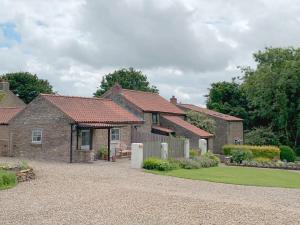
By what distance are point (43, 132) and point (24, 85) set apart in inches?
1681

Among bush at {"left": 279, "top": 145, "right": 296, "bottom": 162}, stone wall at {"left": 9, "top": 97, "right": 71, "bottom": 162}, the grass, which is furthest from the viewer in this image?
bush at {"left": 279, "top": 145, "right": 296, "bottom": 162}

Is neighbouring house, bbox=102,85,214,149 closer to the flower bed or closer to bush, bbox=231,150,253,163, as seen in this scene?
bush, bbox=231,150,253,163

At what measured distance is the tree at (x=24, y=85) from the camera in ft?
240

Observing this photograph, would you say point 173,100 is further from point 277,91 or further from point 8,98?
point 8,98

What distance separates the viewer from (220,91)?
2625 inches

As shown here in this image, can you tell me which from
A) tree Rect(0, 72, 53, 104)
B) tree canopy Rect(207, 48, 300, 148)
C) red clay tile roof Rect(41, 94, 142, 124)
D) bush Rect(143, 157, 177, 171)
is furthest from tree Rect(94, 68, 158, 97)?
bush Rect(143, 157, 177, 171)

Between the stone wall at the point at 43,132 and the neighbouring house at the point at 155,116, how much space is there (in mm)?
10110

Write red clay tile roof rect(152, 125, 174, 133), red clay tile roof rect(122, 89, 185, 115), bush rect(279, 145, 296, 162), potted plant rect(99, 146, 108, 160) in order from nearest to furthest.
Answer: potted plant rect(99, 146, 108, 160), red clay tile roof rect(152, 125, 174, 133), bush rect(279, 145, 296, 162), red clay tile roof rect(122, 89, 185, 115)

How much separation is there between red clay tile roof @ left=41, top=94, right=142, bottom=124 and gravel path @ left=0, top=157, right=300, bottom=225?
1072cm

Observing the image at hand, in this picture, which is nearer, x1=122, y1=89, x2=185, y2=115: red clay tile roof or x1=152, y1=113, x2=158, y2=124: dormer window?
x1=122, y1=89, x2=185, y2=115: red clay tile roof

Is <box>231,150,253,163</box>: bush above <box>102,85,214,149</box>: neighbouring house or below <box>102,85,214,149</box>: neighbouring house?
below

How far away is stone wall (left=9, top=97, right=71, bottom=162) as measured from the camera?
106 ft

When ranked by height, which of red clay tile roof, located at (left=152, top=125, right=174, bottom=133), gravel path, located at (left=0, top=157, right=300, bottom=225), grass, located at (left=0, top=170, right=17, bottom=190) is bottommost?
gravel path, located at (left=0, top=157, right=300, bottom=225)

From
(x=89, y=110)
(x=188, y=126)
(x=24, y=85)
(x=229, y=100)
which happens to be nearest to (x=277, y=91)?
(x=229, y=100)
